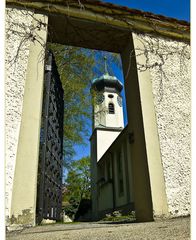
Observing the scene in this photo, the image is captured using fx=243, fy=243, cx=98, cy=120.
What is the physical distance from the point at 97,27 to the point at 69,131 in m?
4.80

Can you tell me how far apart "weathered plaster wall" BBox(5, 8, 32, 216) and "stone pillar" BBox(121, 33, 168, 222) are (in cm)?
152

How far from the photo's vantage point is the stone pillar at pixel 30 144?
7.87 feet

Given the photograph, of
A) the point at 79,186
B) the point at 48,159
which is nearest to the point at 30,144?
the point at 48,159

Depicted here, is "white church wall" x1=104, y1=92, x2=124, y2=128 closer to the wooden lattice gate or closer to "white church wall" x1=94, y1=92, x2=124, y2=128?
"white church wall" x1=94, y1=92, x2=124, y2=128

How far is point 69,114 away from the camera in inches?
314

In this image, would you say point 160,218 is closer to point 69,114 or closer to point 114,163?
point 69,114

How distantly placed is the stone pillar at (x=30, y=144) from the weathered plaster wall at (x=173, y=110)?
147 cm

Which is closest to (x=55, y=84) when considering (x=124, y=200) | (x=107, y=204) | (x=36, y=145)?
(x=36, y=145)

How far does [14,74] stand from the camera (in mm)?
2924

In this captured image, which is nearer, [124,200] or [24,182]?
[24,182]

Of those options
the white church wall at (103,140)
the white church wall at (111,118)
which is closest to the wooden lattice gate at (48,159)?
the white church wall at (103,140)

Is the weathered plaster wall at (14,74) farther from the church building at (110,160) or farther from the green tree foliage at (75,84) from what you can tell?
the church building at (110,160)

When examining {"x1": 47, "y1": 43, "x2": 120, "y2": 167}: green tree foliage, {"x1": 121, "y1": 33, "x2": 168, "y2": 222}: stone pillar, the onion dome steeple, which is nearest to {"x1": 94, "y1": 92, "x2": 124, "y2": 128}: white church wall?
the onion dome steeple
